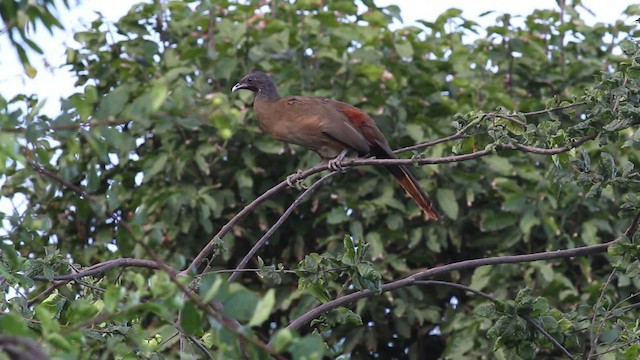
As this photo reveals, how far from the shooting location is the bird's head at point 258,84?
618 centimetres

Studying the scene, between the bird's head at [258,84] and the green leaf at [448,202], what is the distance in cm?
115

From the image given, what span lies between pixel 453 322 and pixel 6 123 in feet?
14.0

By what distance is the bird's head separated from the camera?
6.18 metres

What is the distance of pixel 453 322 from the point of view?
20.3 feet

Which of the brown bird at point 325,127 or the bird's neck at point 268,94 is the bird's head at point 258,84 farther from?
the brown bird at point 325,127

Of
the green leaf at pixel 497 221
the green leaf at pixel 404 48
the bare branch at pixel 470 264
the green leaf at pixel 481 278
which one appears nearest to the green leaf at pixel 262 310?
the bare branch at pixel 470 264

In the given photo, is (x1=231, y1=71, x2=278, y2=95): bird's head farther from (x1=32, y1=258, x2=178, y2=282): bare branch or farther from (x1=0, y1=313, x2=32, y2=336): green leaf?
(x1=0, y1=313, x2=32, y2=336): green leaf

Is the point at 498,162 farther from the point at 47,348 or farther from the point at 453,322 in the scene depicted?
the point at 47,348

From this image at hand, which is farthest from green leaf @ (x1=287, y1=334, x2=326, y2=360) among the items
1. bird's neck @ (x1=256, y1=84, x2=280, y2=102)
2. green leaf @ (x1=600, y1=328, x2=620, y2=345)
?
bird's neck @ (x1=256, y1=84, x2=280, y2=102)

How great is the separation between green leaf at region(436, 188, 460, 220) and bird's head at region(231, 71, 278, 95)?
115cm

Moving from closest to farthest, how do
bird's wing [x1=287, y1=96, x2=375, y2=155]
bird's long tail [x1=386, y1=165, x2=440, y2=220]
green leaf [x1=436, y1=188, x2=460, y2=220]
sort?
bird's long tail [x1=386, y1=165, x2=440, y2=220] → bird's wing [x1=287, y1=96, x2=375, y2=155] → green leaf [x1=436, y1=188, x2=460, y2=220]

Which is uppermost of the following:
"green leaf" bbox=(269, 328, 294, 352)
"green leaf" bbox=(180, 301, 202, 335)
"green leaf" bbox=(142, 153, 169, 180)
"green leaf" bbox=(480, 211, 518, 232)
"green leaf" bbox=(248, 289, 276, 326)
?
"green leaf" bbox=(248, 289, 276, 326)

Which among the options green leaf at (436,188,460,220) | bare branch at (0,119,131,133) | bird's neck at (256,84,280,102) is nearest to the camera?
bare branch at (0,119,131,133)

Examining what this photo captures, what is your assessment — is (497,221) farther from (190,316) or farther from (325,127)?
(190,316)
